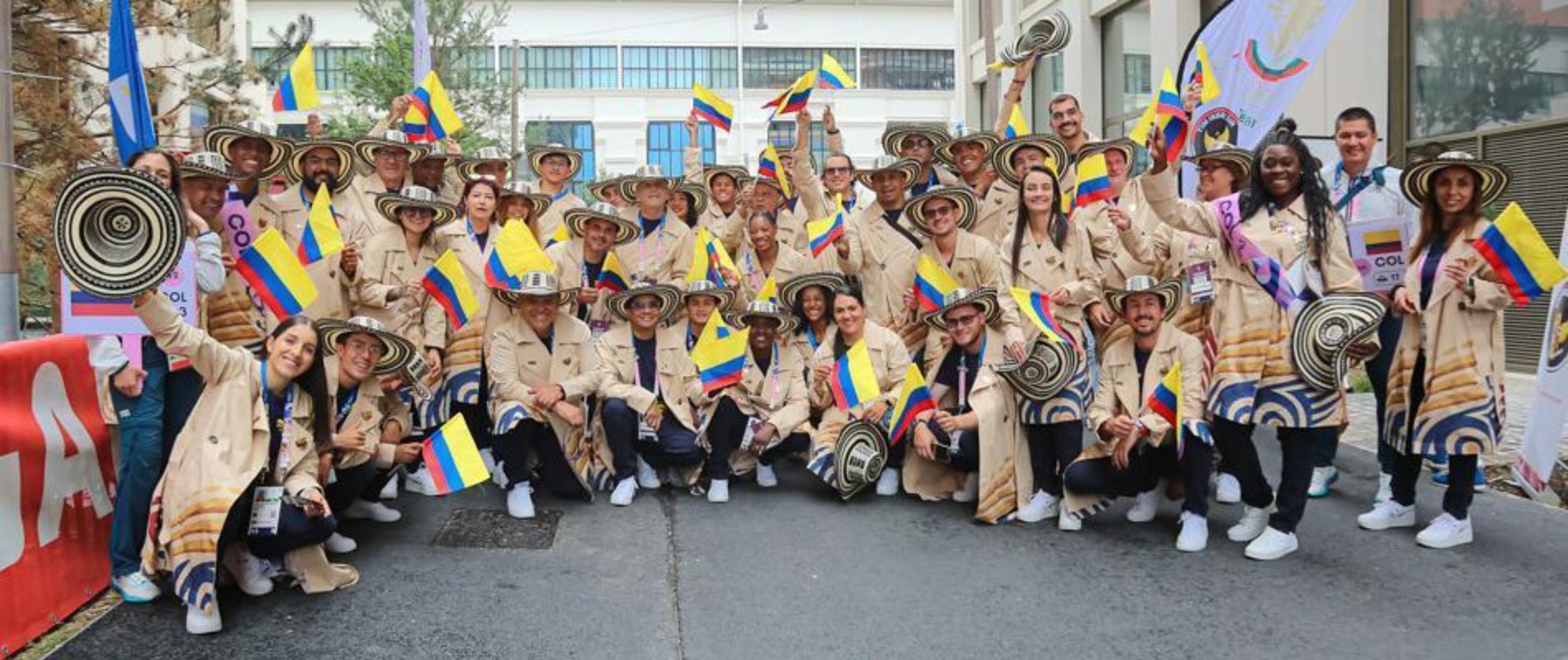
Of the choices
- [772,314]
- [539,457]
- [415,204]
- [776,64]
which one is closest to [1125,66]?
[772,314]

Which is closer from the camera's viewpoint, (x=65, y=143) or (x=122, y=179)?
(x=122, y=179)

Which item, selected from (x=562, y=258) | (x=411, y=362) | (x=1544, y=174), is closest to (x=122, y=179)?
(x=411, y=362)

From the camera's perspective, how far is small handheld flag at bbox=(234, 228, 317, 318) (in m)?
4.54

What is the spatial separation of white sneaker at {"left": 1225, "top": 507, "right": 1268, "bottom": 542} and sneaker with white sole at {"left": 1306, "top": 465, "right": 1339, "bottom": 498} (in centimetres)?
102

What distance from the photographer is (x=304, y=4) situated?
4641 cm

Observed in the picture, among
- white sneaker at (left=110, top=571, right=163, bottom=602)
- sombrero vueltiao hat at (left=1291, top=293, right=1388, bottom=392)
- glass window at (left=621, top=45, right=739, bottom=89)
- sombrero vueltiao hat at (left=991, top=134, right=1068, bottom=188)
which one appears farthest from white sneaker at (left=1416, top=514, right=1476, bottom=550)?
glass window at (left=621, top=45, right=739, bottom=89)

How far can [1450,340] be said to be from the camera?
4.95 meters

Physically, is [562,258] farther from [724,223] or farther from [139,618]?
[139,618]

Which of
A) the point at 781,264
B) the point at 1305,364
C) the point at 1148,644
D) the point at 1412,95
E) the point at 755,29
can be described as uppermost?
the point at 755,29

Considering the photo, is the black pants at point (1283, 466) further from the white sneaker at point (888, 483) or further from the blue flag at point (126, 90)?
the blue flag at point (126, 90)

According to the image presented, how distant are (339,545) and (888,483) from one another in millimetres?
2991

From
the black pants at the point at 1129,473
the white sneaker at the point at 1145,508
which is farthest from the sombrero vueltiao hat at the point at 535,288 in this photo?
the white sneaker at the point at 1145,508

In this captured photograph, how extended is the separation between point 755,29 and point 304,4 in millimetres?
19549

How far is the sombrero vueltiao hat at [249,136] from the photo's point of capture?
5.88m
